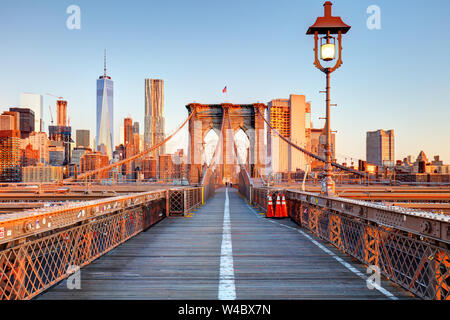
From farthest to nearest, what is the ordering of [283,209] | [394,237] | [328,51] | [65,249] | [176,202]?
[176,202] < [283,209] < [328,51] < [65,249] < [394,237]

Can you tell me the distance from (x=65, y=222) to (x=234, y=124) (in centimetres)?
6389

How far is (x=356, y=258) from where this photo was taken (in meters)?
7.97

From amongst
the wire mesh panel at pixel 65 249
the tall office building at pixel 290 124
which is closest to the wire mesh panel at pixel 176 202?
the wire mesh panel at pixel 65 249

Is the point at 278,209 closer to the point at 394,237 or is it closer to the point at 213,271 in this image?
the point at 213,271

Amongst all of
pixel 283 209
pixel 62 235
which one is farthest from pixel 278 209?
pixel 62 235

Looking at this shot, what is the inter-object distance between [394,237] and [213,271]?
352 centimetres

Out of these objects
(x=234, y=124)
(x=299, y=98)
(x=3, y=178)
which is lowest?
(x=3, y=178)

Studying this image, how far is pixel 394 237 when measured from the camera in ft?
21.2

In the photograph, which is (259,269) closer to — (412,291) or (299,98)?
(412,291)

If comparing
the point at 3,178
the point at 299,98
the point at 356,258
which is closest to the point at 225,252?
the point at 356,258

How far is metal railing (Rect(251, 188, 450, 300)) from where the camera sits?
4.99 m

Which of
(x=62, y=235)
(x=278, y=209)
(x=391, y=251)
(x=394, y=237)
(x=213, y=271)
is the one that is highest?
(x=394, y=237)

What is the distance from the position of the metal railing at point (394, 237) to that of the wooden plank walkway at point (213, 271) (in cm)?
37

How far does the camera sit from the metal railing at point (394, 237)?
197 inches
